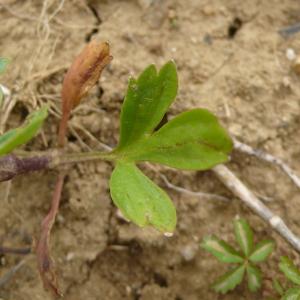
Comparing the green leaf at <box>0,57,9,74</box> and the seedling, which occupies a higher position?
the green leaf at <box>0,57,9,74</box>

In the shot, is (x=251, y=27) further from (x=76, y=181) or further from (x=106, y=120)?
(x=76, y=181)

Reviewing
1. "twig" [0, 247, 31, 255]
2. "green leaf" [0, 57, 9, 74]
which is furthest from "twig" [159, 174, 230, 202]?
"green leaf" [0, 57, 9, 74]

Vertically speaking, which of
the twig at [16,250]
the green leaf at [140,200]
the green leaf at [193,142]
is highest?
the green leaf at [193,142]

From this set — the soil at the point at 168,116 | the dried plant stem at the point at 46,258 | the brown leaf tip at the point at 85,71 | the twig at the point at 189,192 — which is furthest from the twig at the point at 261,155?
the dried plant stem at the point at 46,258

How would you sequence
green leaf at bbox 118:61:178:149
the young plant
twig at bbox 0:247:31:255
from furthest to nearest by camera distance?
1. twig at bbox 0:247:31:255
2. green leaf at bbox 118:61:178:149
3. the young plant

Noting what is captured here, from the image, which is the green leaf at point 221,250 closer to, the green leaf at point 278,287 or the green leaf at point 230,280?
the green leaf at point 230,280

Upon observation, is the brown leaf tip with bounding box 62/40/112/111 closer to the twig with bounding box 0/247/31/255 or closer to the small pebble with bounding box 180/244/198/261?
the twig with bounding box 0/247/31/255

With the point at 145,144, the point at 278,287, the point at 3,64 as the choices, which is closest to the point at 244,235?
the point at 278,287

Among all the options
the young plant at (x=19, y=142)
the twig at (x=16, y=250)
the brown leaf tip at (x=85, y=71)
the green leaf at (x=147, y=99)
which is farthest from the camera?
the twig at (x=16, y=250)
